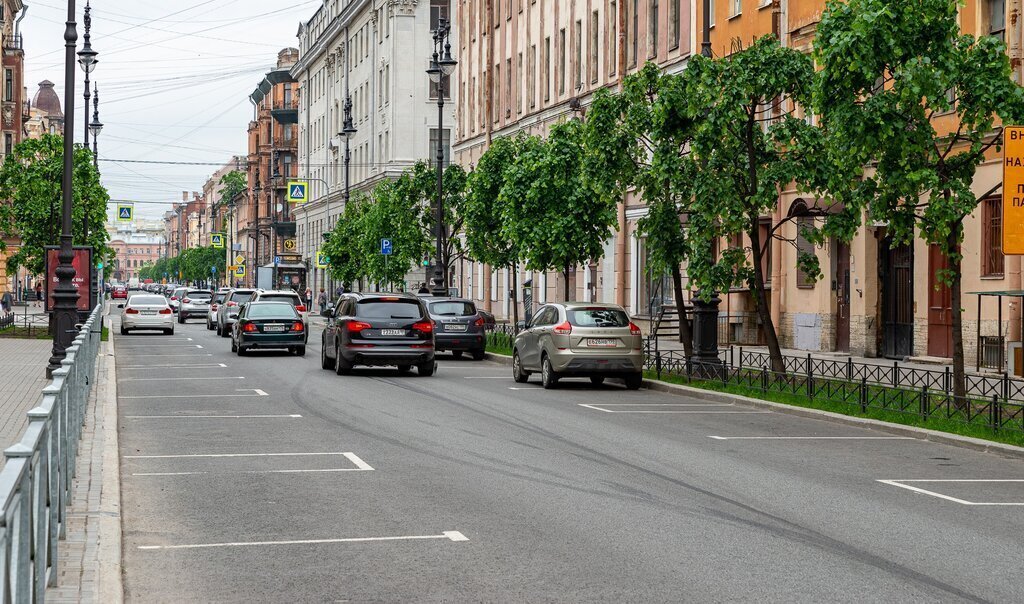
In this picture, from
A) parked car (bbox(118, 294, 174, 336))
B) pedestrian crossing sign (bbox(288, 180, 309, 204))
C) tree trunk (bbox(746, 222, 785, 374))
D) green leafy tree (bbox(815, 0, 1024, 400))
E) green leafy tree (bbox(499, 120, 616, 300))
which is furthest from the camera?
pedestrian crossing sign (bbox(288, 180, 309, 204))

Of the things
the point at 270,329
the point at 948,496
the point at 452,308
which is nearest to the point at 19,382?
the point at 270,329

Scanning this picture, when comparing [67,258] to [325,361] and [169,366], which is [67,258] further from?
[325,361]

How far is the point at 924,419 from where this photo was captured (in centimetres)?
1691

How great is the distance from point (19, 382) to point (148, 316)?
2770 cm

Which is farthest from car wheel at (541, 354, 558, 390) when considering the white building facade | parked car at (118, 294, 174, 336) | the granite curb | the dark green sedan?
the white building facade

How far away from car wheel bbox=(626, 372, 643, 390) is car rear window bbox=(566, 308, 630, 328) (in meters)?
0.93

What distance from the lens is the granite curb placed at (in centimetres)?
1462

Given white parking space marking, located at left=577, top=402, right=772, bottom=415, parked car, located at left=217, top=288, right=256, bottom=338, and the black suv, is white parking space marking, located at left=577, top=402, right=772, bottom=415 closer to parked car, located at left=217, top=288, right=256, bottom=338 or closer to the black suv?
the black suv

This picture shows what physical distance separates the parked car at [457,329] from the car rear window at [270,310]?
12.2 ft

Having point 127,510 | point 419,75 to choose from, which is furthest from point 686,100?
point 419,75

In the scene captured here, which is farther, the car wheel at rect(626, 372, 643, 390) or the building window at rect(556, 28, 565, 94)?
the building window at rect(556, 28, 565, 94)

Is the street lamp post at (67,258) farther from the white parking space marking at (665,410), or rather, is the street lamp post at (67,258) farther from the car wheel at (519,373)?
the white parking space marking at (665,410)

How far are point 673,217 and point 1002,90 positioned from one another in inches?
325

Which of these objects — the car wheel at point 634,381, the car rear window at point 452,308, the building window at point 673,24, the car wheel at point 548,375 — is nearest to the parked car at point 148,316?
the car rear window at point 452,308
